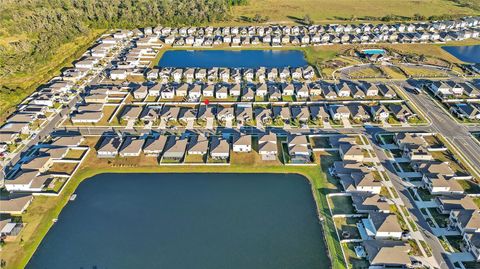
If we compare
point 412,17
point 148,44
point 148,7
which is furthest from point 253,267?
point 412,17

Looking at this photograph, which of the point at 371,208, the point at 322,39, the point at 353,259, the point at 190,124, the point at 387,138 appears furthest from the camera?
the point at 322,39

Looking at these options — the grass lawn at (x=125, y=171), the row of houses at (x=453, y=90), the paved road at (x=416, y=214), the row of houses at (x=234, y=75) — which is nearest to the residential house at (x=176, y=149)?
the grass lawn at (x=125, y=171)

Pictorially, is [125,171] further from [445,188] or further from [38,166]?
[445,188]

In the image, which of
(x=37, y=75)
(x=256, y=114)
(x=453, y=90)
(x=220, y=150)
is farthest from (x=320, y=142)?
(x=37, y=75)

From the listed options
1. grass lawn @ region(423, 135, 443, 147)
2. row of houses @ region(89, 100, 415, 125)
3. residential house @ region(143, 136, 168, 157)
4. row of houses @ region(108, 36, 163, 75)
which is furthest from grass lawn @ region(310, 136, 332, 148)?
row of houses @ region(108, 36, 163, 75)

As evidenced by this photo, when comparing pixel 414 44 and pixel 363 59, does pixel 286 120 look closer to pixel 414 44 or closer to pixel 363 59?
pixel 363 59

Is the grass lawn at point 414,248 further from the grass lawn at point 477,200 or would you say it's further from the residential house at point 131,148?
the residential house at point 131,148
